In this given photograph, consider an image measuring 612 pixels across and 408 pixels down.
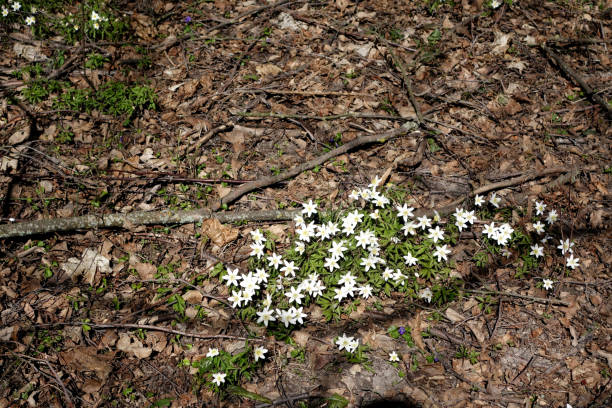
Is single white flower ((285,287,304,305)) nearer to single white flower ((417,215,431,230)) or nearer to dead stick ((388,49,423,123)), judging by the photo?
single white flower ((417,215,431,230))

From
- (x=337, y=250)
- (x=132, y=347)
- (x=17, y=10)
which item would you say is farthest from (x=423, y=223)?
(x=17, y=10)

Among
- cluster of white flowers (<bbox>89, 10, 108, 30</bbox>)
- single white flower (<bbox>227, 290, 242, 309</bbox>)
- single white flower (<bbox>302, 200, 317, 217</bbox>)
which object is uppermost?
cluster of white flowers (<bbox>89, 10, 108, 30</bbox>)

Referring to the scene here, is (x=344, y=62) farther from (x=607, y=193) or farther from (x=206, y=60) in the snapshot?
(x=607, y=193)

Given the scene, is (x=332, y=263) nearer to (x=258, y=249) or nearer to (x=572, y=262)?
(x=258, y=249)

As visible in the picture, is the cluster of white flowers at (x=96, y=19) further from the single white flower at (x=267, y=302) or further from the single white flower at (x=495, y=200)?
the single white flower at (x=495, y=200)

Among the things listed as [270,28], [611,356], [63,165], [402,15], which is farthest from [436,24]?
[63,165]

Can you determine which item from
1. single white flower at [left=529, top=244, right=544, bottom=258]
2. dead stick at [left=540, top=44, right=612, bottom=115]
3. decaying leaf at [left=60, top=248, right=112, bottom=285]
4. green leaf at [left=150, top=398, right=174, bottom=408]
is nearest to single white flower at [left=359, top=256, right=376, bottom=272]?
single white flower at [left=529, top=244, right=544, bottom=258]
